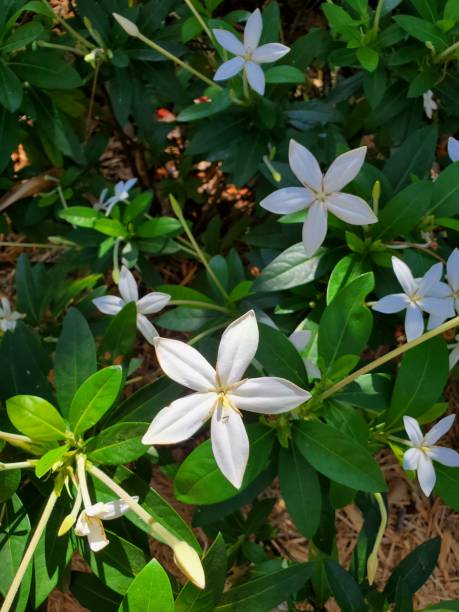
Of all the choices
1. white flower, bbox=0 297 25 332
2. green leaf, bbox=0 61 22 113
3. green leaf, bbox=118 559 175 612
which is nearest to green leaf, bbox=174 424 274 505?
green leaf, bbox=118 559 175 612

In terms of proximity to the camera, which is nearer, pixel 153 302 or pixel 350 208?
pixel 350 208

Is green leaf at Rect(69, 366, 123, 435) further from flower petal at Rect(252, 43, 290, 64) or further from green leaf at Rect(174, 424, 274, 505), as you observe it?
flower petal at Rect(252, 43, 290, 64)

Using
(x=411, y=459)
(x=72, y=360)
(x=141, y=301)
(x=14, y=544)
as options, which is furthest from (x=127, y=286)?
(x=411, y=459)

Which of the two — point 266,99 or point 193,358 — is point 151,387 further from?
point 266,99

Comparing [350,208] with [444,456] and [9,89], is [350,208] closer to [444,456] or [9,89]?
[444,456]

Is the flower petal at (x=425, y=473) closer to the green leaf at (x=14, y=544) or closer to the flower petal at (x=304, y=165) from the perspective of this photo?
the flower petal at (x=304, y=165)

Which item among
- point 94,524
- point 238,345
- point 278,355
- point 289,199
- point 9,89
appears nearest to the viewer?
point 238,345

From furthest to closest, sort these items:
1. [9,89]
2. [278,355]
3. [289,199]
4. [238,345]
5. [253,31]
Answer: [9,89]
[253,31]
[278,355]
[289,199]
[238,345]
